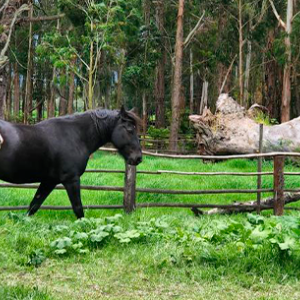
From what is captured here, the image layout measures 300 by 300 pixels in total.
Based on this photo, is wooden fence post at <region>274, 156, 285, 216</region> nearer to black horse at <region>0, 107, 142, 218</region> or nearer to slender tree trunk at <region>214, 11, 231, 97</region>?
black horse at <region>0, 107, 142, 218</region>

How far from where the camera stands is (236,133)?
49.4 feet

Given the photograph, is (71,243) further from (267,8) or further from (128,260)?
(267,8)

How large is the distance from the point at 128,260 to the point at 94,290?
2.60 feet

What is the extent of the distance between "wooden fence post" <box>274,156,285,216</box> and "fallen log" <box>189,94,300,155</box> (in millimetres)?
5800

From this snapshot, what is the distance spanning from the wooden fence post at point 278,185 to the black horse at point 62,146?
2.68 metres

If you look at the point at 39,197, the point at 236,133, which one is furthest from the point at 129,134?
the point at 236,133

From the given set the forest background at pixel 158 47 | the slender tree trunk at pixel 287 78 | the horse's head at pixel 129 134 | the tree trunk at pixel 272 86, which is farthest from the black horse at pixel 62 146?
the tree trunk at pixel 272 86

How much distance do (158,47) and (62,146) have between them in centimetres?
2061

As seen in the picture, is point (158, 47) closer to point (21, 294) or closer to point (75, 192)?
point (75, 192)

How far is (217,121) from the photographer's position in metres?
15.6

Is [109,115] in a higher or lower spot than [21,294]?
higher

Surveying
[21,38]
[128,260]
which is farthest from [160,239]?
[21,38]

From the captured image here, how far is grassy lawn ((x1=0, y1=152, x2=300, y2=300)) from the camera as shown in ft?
13.9

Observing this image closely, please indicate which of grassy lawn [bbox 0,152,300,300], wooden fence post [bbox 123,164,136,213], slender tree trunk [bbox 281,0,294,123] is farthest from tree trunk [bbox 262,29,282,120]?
grassy lawn [bbox 0,152,300,300]
